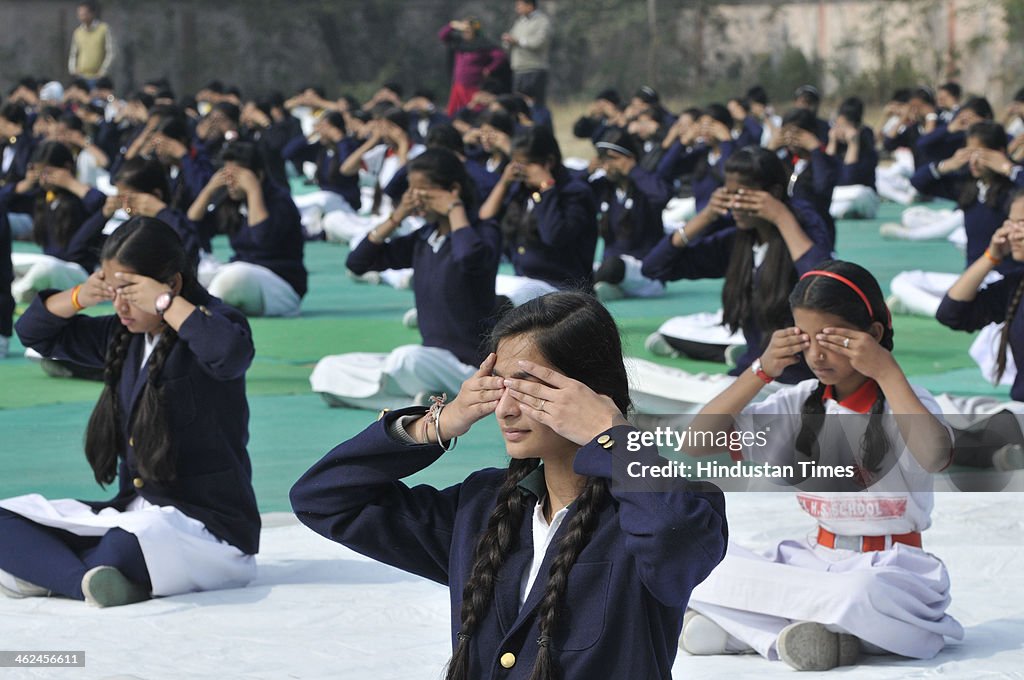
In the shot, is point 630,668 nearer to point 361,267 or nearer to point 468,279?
point 468,279

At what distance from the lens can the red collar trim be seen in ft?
10.9

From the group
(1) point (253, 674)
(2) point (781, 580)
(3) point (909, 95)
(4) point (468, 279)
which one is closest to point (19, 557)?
(1) point (253, 674)

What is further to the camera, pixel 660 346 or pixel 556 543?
pixel 660 346

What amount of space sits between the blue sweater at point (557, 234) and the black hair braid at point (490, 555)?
5.16 metres

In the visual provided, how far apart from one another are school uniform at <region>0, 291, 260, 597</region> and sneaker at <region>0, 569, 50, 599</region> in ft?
0.11

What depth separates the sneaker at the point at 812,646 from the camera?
3176 mm

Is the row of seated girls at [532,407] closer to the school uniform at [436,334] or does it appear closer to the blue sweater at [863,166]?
the school uniform at [436,334]

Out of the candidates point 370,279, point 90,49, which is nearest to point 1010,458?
point 370,279

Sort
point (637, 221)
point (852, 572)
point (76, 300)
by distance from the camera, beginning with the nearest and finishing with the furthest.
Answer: point (852, 572) < point (76, 300) < point (637, 221)

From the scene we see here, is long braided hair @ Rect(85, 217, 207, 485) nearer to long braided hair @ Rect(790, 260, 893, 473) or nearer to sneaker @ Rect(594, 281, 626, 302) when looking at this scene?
long braided hair @ Rect(790, 260, 893, 473)

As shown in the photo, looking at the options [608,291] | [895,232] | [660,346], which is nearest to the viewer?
[660,346]

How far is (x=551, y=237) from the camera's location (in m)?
7.54

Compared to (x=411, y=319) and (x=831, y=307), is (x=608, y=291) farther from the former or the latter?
(x=831, y=307)

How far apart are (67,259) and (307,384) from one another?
85.8 inches
